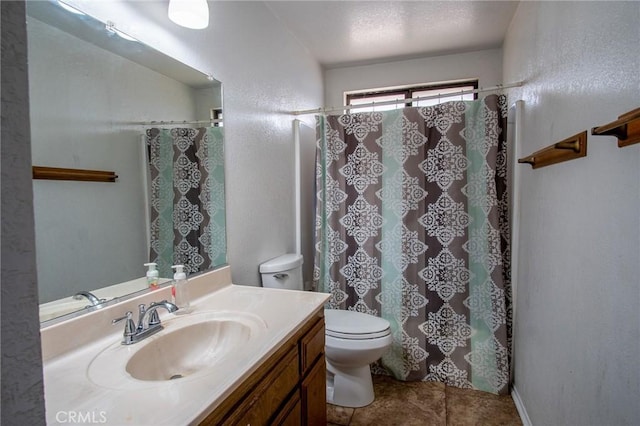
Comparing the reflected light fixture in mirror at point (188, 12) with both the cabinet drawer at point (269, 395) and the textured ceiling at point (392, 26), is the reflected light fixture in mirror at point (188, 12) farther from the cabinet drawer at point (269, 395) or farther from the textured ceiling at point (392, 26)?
the cabinet drawer at point (269, 395)

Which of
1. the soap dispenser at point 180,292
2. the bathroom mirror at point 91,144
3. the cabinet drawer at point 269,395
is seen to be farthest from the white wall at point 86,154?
the cabinet drawer at point 269,395

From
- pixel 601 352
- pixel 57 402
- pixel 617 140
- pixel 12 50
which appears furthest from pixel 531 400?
pixel 12 50

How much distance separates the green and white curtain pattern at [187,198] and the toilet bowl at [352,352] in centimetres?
80

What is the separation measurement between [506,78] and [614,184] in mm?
1920

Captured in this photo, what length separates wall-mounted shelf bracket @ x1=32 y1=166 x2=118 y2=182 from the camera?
872 mm

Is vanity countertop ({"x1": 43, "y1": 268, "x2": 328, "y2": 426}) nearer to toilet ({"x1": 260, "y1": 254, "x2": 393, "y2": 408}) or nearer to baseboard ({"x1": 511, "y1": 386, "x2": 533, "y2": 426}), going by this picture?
toilet ({"x1": 260, "y1": 254, "x2": 393, "y2": 408})

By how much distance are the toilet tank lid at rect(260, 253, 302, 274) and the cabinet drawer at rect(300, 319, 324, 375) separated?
0.60 m

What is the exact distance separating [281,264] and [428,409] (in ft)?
3.95

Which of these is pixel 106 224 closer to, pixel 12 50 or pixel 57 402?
pixel 57 402

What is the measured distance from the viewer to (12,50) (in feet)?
1.03

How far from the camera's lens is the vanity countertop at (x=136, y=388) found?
63cm

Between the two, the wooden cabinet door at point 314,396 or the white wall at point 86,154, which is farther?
the wooden cabinet door at point 314,396

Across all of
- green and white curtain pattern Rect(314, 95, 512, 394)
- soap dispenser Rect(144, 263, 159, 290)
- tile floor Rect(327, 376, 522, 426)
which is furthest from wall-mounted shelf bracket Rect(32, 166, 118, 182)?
tile floor Rect(327, 376, 522, 426)

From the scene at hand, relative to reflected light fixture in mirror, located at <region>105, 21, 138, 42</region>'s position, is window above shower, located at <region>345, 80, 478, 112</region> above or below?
above
